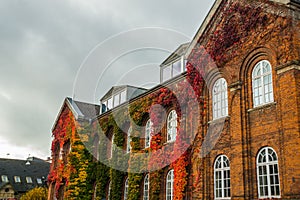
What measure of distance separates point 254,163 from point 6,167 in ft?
185

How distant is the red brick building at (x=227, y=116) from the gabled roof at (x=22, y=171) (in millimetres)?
40279

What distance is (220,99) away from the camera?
752 inches

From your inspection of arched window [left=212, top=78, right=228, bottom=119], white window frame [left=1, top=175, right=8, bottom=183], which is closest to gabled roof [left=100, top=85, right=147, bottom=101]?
arched window [left=212, top=78, right=228, bottom=119]

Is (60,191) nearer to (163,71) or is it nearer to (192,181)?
(163,71)

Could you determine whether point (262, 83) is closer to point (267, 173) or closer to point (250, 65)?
point (250, 65)

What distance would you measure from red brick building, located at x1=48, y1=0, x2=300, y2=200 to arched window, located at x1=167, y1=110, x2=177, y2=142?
6 cm

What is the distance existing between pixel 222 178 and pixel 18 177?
5258 centimetres

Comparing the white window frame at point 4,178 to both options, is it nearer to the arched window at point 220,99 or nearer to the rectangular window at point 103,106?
the rectangular window at point 103,106

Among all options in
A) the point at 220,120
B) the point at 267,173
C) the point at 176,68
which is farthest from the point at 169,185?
the point at 267,173

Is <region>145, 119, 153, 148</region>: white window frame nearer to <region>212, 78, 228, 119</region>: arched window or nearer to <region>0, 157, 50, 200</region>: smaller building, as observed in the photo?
<region>212, 78, 228, 119</region>: arched window

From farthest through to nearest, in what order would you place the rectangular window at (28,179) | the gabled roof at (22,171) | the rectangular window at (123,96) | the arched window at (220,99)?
the rectangular window at (28,179) → the gabled roof at (22,171) → the rectangular window at (123,96) → the arched window at (220,99)

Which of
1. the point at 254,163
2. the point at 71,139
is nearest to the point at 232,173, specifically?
the point at 254,163

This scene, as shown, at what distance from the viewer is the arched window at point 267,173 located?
15094 millimetres

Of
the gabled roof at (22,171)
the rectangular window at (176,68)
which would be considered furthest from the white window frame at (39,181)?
the rectangular window at (176,68)
